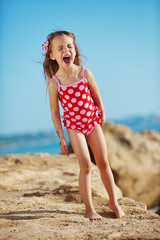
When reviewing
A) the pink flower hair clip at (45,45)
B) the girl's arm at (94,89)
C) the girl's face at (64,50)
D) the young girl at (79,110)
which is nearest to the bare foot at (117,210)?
the young girl at (79,110)

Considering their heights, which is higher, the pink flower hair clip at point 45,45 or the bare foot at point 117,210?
the pink flower hair clip at point 45,45

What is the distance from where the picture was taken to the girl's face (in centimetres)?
329

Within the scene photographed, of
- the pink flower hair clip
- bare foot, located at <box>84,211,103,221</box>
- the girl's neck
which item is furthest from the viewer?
the pink flower hair clip

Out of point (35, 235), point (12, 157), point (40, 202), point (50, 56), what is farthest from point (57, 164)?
point (35, 235)

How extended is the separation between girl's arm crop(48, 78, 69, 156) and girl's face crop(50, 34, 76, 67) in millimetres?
241

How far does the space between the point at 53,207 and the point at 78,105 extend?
4.01 ft

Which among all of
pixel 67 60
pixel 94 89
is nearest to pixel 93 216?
pixel 94 89

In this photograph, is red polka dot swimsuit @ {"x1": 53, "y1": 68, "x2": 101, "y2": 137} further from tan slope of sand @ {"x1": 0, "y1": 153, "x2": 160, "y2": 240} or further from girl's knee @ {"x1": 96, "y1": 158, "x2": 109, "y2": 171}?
tan slope of sand @ {"x1": 0, "y1": 153, "x2": 160, "y2": 240}

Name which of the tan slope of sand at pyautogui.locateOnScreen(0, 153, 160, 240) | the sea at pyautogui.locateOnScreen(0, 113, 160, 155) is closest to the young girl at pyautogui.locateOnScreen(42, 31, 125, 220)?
the tan slope of sand at pyautogui.locateOnScreen(0, 153, 160, 240)

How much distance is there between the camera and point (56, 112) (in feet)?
11.2

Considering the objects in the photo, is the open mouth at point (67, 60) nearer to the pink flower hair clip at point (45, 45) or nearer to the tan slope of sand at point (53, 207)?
the pink flower hair clip at point (45, 45)

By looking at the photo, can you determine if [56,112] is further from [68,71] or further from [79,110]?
[68,71]

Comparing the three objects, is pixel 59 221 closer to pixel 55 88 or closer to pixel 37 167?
pixel 55 88

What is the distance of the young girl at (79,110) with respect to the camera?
10.6ft
